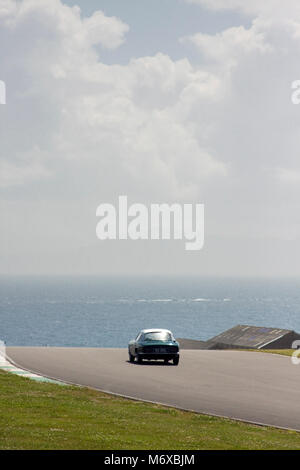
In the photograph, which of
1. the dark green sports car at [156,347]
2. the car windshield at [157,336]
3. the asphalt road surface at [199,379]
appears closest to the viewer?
the asphalt road surface at [199,379]

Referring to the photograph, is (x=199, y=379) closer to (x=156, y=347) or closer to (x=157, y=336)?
(x=156, y=347)

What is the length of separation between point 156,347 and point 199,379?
5.23 m

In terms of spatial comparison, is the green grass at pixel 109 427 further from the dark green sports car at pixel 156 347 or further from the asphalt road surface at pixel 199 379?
the dark green sports car at pixel 156 347

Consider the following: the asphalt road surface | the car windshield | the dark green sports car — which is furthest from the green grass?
the car windshield

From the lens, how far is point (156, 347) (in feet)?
102

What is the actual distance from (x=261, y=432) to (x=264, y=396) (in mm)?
6493

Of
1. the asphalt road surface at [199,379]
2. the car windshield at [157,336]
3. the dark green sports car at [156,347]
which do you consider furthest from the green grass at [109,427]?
the car windshield at [157,336]

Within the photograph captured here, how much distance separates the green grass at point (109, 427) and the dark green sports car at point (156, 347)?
10.7 meters

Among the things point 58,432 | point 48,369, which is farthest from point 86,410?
point 48,369

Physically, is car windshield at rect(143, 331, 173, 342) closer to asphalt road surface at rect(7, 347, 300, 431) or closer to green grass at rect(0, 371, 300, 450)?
asphalt road surface at rect(7, 347, 300, 431)

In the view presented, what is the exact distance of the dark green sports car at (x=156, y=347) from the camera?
31.1 m

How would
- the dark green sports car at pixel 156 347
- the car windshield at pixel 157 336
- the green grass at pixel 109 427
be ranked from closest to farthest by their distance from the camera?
the green grass at pixel 109 427
the dark green sports car at pixel 156 347
the car windshield at pixel 157 336

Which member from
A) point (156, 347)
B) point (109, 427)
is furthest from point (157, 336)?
point (109, 427)

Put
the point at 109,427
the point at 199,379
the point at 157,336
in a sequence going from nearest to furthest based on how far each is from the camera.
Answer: the point at 109,427 → the point at 199,379 → the point at 157,336
